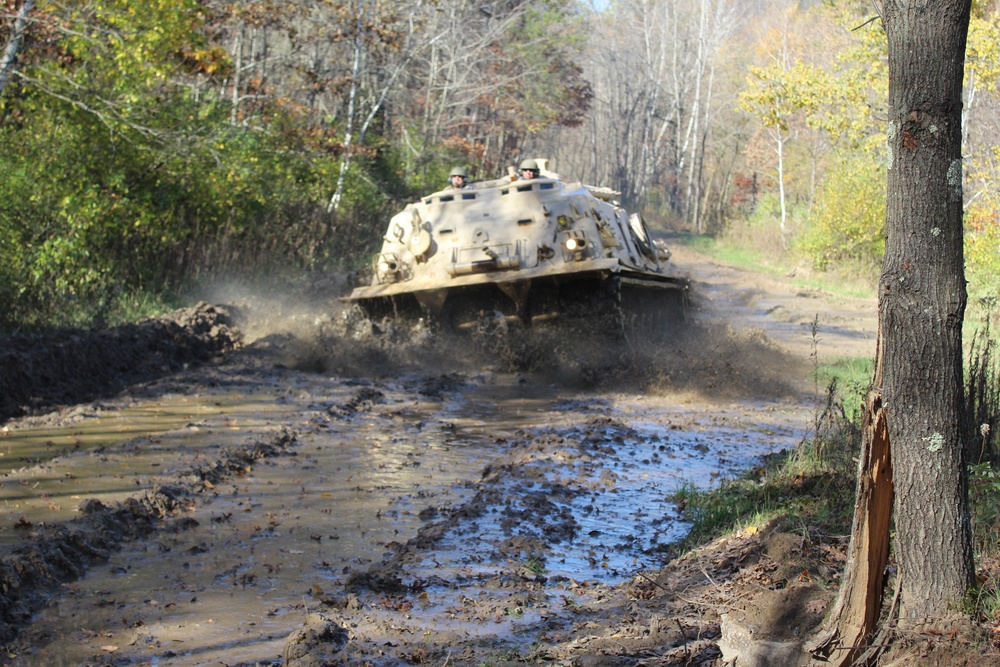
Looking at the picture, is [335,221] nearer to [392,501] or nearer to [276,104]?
[276,104]

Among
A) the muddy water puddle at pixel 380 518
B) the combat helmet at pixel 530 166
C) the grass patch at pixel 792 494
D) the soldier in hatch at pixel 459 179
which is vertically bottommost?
the muddy water puddle at pixel 380 518

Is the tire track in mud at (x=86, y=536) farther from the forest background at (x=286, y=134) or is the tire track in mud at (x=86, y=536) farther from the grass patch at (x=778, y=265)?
the grass patch at (x=778, y=265)

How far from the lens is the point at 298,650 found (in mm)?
4434

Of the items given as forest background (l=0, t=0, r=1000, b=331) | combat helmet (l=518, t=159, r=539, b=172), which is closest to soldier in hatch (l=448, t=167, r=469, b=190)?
combat helmet (l=518, t=159, r=539, b=172)

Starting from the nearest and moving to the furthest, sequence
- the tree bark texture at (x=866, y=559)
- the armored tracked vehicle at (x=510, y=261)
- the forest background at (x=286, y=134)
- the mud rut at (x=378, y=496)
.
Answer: the tree bark texture at (x=866, y=559) < the mud rut at (x=378, y=496) < the forest background at (x=286, y=134) < the armored tracked vehicle at (x=510, y=261)

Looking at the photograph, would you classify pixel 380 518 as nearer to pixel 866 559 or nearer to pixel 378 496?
pixel 378 496

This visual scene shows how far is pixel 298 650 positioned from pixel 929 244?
2819 millimetres

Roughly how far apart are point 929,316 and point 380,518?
13.5 feet

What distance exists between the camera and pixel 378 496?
25.1 feet

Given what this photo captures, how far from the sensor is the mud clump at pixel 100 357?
407 inches

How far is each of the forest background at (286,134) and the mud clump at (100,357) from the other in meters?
0.61

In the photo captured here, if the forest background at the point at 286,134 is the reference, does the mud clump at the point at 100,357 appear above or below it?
below

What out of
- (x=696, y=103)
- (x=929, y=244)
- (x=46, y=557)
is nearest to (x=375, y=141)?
(x=46, y=557)

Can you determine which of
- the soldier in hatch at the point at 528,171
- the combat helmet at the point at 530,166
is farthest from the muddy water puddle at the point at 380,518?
the combat helmet at the point at 530,166
